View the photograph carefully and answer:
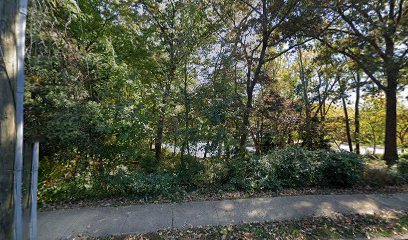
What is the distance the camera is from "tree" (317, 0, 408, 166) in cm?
650

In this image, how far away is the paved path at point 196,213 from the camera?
348 cm

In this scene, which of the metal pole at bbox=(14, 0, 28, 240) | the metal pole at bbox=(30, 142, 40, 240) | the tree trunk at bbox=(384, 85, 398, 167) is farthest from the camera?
the tree trunk at bbox=(384, 85, 398, 167)

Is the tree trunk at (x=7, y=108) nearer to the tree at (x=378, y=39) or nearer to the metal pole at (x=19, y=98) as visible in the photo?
the metal pole at (x=19, y=98)

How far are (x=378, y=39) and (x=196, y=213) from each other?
8.80 meters

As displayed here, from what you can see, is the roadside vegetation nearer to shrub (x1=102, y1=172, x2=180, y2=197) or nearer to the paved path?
the paved path

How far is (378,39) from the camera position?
6883 mm

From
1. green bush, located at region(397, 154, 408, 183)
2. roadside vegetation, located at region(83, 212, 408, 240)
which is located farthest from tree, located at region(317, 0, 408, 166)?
roadside vegetation, located at region(83, 212, 408, 240)

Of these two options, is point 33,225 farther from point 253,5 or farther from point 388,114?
point 388,114

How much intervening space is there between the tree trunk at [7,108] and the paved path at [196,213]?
1.70 metres

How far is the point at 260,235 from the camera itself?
3.23m

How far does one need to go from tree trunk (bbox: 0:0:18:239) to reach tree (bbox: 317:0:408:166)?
27.6 feet

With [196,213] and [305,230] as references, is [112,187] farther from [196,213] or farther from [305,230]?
[305,230]

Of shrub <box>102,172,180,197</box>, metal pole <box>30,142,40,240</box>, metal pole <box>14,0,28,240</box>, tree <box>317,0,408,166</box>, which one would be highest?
tree <box>317,0,408,166</box>

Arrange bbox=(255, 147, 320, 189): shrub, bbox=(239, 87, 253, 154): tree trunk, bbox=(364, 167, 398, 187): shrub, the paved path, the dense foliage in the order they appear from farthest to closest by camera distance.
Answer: bbox=(239, 87, 253, 154): tree trunk → bbox=(364, 167, 398, 187): shrub → bbox=(255, 147, 320, 189): shrub → the dense foliage → the paved path
